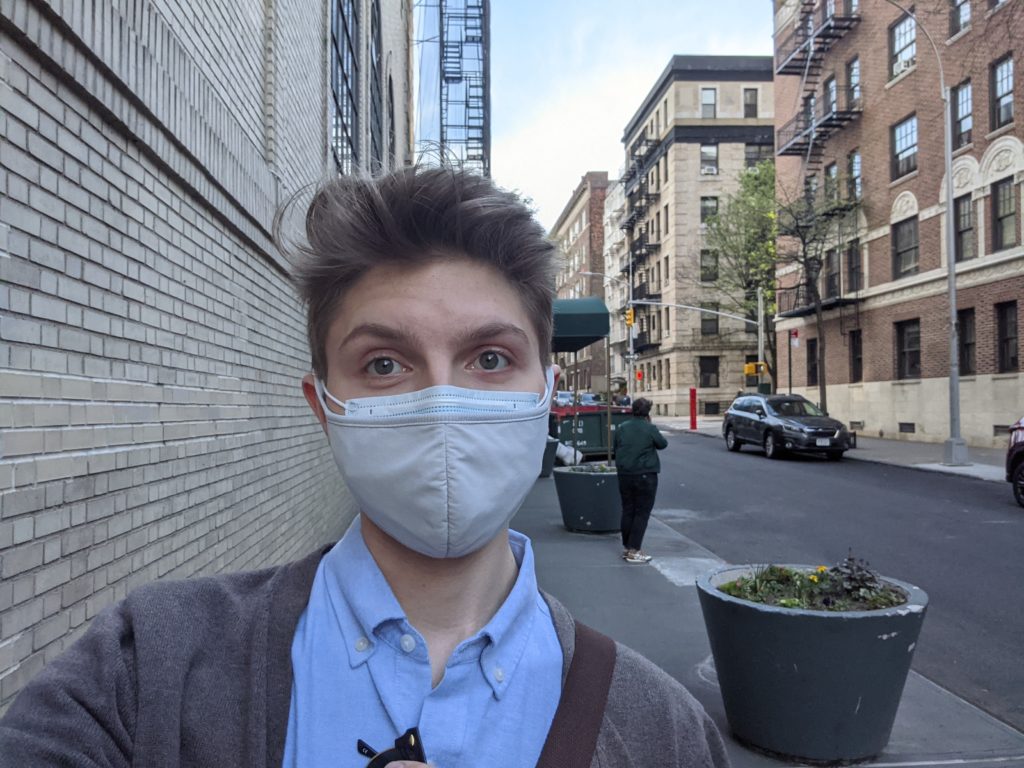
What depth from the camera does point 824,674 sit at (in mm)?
3904

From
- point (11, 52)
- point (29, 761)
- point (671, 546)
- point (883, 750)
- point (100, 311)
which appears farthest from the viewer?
point (671, 546)

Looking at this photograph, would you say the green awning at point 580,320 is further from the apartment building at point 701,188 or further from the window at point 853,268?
the apartment building at point 701,188

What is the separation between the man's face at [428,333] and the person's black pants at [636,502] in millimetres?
7208

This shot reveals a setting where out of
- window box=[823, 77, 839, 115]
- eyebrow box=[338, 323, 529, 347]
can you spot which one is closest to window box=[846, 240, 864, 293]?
window box=[823, 77, 839, 115]

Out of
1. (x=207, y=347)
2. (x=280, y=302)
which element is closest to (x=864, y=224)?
(x=280, y=302)

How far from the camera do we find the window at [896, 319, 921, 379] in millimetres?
25953

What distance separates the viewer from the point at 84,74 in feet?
9.44

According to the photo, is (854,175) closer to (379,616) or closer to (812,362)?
(812,362)

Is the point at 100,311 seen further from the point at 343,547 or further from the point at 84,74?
the point at 343,547

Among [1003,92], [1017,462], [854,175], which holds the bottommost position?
[1017,462]

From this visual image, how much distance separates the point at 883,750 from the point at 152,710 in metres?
4.01

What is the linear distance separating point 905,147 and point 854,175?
3.13 m

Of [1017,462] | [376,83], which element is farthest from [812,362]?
[376,83]

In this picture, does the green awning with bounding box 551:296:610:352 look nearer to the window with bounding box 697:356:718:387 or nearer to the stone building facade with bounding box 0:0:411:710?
the stone building facade with bounding box 0:0:411:710
